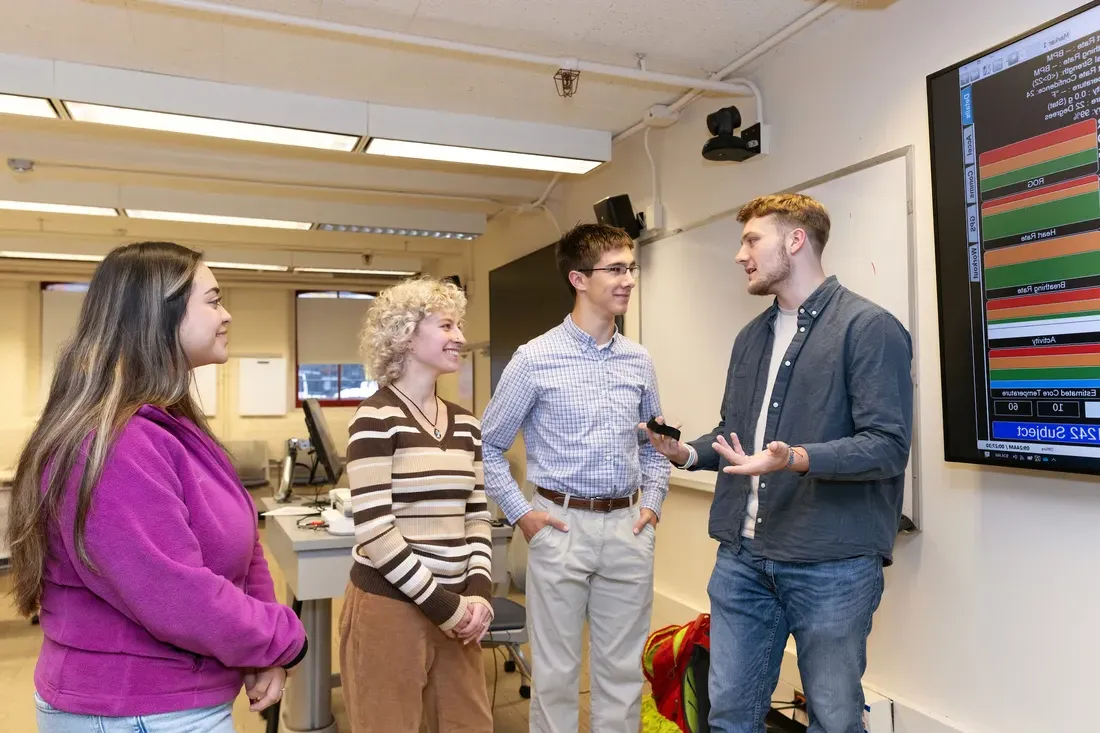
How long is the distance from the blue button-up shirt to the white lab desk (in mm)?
762

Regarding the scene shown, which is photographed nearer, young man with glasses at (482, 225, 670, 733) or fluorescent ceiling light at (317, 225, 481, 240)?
young man with glasses at (482, 225, 670, 733)

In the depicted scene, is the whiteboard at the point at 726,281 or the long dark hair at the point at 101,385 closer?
the long dark hair at the point at 101,385

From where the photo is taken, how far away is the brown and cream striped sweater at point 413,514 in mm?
1837

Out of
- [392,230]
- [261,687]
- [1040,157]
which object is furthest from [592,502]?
[392,230]

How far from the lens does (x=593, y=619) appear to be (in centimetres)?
227

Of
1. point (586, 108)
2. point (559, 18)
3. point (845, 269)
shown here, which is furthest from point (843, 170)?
point (586, 108)

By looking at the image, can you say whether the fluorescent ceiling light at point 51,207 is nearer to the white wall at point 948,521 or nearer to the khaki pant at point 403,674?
the white wall at point 948,521

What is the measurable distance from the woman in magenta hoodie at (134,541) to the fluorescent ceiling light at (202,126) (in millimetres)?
2516

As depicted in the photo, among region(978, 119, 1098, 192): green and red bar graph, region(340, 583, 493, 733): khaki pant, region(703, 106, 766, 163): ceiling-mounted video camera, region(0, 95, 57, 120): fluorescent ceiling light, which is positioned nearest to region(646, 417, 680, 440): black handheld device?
region(340, 583, 493, 733): khaki pant

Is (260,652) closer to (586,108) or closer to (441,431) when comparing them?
(441,431)

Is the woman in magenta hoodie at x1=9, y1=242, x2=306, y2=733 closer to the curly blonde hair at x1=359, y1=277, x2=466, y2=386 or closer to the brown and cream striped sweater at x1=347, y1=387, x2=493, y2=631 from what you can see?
the brown and cream striped sweater at x1=347, y1=387, x2=493, y2=631

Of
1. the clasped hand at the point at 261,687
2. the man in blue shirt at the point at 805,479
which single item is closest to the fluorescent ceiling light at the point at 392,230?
the man in blue shirt at the point at 805,479

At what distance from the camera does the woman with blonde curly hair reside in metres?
1.85

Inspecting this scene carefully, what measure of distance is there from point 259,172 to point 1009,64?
4159 mm
